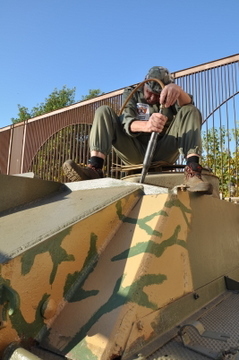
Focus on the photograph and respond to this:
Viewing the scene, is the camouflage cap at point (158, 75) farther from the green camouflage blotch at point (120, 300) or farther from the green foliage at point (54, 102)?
the green foliage at point (54, 102)

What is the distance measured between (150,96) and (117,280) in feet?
6.37

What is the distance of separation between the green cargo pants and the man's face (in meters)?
0.27

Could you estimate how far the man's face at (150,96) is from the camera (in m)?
2.96

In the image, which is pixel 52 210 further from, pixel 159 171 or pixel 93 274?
pixel 159 171

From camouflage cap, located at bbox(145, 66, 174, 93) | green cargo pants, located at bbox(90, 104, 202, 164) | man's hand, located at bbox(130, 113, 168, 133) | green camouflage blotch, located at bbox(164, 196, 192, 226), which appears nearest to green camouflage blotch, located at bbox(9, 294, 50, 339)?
green camouflage blotch, located at bbox(164, 196, 192, 226)

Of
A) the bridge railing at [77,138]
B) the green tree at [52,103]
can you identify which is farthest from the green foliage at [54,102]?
the bridge railing at [77,138]

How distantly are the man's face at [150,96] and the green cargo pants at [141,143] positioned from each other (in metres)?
0.27

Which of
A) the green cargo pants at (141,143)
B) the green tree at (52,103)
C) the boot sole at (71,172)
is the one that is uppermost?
the green tree at (52,103)

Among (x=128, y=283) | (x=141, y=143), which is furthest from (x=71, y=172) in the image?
(x=128, y=283)

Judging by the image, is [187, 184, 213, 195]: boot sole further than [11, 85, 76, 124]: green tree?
No

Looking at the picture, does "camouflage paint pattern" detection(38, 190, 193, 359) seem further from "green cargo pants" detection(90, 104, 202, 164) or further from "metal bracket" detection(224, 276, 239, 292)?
"green cargo pants" detection(90, 104, 202, 164)

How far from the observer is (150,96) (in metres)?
3.00

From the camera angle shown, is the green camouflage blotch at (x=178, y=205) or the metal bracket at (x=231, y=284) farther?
the metal bracket at (x=231, y=284)

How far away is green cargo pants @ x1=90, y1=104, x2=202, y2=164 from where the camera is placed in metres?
2.65
